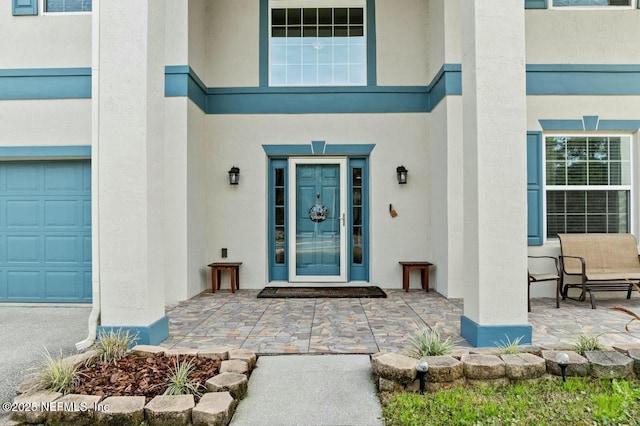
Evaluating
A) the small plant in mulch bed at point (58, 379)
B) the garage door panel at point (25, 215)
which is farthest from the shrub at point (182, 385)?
the garage door panel at point (25, 215)

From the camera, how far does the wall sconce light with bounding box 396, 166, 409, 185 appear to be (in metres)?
6.45

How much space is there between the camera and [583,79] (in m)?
5.89

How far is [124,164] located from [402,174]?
4154 mm

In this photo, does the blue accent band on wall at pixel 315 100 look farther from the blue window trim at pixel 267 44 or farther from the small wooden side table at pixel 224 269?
the small wooden side table at pixel 224 269

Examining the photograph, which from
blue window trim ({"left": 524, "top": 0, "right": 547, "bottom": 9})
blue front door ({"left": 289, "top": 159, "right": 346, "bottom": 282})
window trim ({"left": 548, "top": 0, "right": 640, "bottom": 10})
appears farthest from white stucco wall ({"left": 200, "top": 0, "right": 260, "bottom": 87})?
window trim ({"left": 548, "top": 0, "right": 640, "bottom": 10})

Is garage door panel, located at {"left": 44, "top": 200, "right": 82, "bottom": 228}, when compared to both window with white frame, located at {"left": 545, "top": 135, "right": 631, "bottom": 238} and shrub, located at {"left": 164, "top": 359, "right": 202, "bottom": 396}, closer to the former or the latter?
shrub, located at {"left": 164, "top": 359, "right": 202, "bottom": 396}

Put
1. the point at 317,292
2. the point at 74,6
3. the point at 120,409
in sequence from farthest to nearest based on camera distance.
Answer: the point at 317,292
the point at 74,6
the point at 120,409

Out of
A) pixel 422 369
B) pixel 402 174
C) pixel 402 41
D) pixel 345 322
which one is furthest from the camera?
pixel 402 41

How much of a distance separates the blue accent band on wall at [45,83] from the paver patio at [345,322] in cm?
331

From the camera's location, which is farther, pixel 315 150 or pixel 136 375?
pixel 315 150

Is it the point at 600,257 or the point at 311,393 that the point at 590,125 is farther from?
the point at 311,393

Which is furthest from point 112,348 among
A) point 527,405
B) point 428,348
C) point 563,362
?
point 563,362

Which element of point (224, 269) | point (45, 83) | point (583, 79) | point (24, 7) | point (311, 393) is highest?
point (24, 7)

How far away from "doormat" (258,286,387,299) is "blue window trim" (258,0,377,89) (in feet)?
10.9
